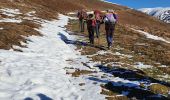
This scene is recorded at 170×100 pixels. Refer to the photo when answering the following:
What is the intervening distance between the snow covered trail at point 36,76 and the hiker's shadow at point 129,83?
1.22m

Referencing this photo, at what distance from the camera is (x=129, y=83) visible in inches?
682

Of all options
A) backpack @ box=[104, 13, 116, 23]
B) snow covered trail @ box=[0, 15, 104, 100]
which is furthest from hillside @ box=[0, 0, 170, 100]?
backpack @ box=[104, 13, 116, 23]

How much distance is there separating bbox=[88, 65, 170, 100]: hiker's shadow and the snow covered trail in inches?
48.1

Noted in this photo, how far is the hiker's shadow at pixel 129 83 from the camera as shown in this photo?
15466 mm

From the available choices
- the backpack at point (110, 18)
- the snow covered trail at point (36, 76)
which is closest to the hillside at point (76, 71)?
the snow covered trail at point (36, 76)

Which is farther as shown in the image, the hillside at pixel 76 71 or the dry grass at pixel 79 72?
the dry grass at pixel 79 72

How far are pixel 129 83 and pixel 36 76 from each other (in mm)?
4222

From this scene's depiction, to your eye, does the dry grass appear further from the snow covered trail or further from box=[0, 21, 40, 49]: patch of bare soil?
box=[0, 21, 40, 49]: patch of bare soil

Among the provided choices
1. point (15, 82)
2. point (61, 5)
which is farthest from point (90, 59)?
point (61, 5)

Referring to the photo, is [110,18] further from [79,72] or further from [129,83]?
[129,83]

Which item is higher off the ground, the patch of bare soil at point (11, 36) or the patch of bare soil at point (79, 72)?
the patch of bare soil at point (11, 36)

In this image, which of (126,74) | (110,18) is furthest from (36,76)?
(110,18)

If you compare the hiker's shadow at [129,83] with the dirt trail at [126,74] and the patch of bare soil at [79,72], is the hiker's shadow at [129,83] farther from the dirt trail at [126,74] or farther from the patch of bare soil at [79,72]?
the patch of bare soil at [79,72]

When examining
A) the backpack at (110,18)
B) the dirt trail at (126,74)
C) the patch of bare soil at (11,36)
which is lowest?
the dirt trail at (126,74)
